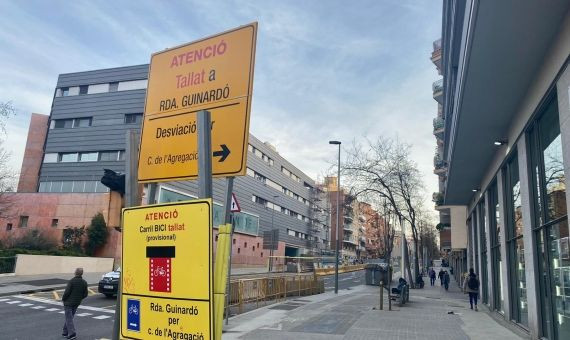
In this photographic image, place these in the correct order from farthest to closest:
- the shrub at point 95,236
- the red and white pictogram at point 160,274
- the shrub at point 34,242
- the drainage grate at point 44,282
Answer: the shrub at point 95,236
the shrub at point 34,242
the drainage grate at point 44,282
the red and white pictogram at point 160,274

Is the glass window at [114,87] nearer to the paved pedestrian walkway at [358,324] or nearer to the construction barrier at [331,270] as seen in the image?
the construction barrier at [331,270]

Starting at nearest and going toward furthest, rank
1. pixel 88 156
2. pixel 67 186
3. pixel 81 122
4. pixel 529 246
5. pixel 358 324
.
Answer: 1. pixel 529 246
2. pixel 358 324
3. pixel 67 186
4. pixel 88 156
5. pixel 81 122

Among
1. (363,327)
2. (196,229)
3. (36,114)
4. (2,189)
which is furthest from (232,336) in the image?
(36,114)

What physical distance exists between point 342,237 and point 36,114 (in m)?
75.0

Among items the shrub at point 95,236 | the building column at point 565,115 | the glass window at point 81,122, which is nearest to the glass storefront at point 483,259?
the building column at point 565,115

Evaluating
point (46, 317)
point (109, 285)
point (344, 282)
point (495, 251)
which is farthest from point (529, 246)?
point (344, 282)

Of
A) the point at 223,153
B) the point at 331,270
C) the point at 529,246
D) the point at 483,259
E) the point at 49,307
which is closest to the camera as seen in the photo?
the point at 223,153

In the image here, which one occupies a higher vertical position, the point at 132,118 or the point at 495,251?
the point at 132,118

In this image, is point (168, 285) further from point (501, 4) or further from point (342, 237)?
point (342, 237)

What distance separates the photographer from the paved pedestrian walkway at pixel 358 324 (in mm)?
10656

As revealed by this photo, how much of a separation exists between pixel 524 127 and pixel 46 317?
45.5 ft

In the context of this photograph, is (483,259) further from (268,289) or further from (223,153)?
(223,153)

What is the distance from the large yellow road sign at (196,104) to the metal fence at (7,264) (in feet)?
88.4

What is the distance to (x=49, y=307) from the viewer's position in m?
14.7
